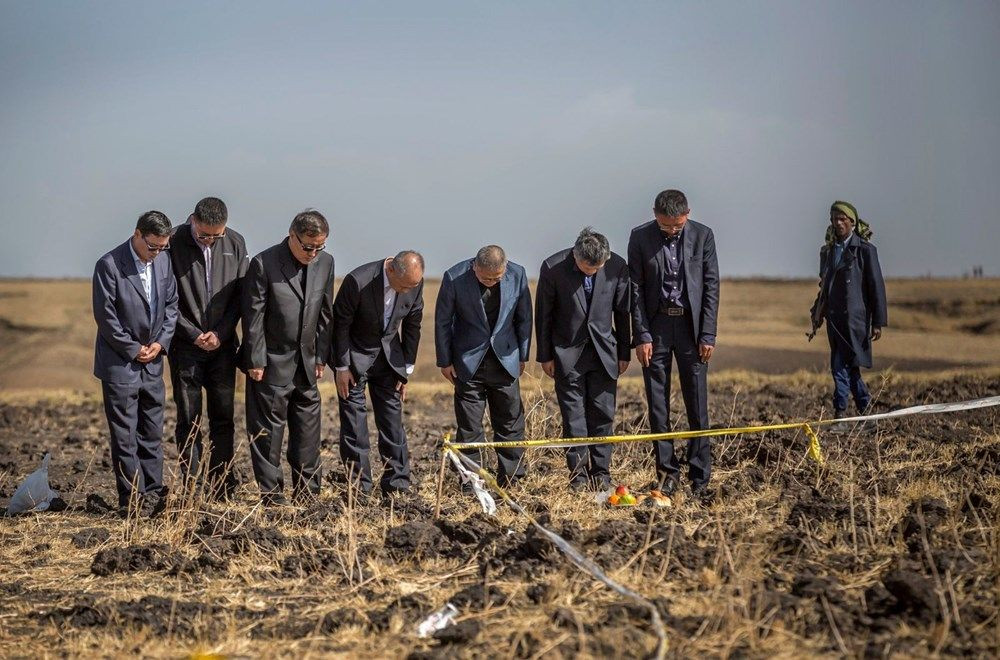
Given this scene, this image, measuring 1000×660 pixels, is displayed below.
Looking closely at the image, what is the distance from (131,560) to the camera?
7352 mm

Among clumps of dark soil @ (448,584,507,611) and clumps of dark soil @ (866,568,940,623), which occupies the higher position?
clumps of dark soil @ (866,568,940,623)

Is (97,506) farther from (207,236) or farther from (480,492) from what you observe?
(480,492)

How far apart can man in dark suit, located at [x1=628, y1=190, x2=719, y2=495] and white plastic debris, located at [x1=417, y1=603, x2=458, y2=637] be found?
318cm

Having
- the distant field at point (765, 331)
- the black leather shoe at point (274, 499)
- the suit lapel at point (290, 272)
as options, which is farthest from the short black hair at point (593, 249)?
the distant field at point (765, 331)

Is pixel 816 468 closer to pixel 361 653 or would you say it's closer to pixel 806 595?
pixel 806 595

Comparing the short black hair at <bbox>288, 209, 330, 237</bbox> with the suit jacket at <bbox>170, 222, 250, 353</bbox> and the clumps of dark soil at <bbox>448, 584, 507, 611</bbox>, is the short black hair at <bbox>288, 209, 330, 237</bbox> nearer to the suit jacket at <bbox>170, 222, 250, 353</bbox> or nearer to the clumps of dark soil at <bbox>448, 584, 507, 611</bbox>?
the suit jacket at <bbox>170, 222, 250, 353</bbox>

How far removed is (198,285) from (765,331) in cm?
3984

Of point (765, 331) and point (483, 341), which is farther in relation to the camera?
point (765, 331)

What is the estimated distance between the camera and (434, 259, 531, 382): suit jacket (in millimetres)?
8992

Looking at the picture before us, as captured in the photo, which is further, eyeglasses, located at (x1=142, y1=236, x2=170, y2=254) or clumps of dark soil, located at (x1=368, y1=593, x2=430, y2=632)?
eyeglasses, located at (x1=142, y1=236, x2=170, y2=254)

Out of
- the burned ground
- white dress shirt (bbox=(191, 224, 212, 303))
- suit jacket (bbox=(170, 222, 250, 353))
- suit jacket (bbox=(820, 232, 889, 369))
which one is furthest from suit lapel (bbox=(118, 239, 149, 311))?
suit jacket (bbox=(820, 232, 889, 369))

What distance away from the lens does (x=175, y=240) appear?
8.95 meters

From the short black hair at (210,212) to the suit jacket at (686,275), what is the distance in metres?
3.05

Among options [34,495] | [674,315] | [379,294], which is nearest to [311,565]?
[379,294]
